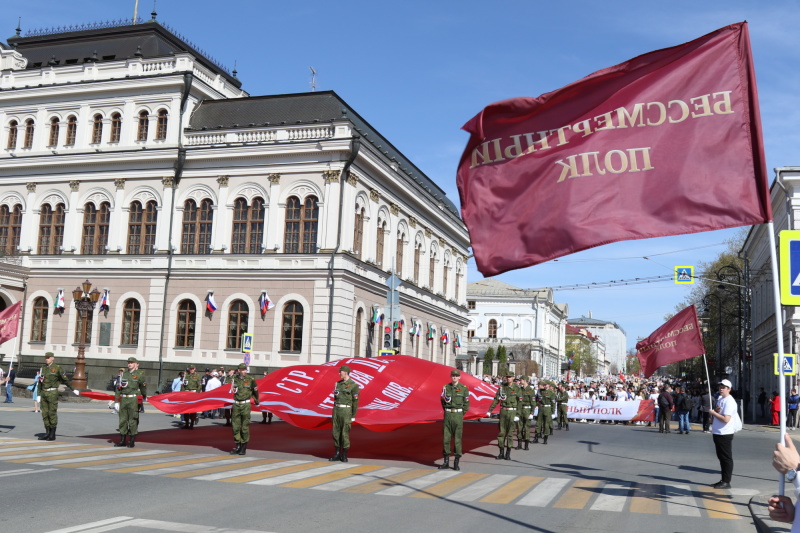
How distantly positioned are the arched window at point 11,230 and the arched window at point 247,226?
14107 millimetres

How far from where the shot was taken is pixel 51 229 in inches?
1849

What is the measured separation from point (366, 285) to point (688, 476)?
28619 millimetres

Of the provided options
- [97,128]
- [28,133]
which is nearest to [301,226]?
[97,128]

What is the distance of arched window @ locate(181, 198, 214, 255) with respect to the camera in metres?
44.1

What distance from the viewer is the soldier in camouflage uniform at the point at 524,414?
21.9 metres

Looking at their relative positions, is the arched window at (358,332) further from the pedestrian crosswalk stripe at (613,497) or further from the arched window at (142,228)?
the pedestrian crosswalk stripe at (613,497)

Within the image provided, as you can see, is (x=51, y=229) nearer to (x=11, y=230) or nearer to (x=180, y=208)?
(x=11, y=230)

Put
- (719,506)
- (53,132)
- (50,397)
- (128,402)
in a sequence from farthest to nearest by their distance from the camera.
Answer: (53,132), (50,397), (128,402), (719,506)

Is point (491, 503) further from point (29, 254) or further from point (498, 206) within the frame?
point (29, 254)

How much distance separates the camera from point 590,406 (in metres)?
40.1

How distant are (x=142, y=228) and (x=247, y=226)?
641 centimetres

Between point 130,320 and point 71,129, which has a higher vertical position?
point 71,129

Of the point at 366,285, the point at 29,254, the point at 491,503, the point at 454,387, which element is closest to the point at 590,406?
the point at 366,285

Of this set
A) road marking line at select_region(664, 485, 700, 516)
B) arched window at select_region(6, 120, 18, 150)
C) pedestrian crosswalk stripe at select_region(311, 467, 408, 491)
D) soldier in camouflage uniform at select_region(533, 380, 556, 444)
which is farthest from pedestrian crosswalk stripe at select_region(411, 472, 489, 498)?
arched window at select_region(6, 120, 18, 150)
